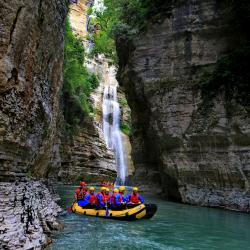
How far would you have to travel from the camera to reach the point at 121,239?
35.0ft

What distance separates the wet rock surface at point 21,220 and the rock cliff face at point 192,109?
9.94m

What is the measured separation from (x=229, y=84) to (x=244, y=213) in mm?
6452

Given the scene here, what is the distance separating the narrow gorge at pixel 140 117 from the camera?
9.09 m

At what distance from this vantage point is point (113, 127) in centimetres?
4181

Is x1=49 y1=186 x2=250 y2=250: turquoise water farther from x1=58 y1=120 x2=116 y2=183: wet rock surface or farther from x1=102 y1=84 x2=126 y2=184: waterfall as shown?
x1=102 y1=84 x2=126 y2=184: waterfall

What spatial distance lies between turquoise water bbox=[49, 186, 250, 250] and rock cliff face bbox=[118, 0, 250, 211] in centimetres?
243

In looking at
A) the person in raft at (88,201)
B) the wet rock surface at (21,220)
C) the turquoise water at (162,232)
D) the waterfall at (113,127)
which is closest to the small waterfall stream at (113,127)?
the waterfall at (113,127)

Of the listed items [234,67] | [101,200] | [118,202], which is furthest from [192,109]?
[101,200]

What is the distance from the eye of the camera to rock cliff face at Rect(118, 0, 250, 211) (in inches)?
697

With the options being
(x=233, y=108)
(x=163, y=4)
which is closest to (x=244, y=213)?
(x=233, y=108)

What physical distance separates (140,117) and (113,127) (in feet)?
54.7

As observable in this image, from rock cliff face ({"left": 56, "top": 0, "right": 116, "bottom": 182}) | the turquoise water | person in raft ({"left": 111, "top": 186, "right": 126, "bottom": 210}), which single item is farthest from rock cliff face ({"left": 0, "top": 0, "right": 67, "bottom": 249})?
rock cliff face ({"left": 56, "top": 0, "right": 116, "bottom": 182})

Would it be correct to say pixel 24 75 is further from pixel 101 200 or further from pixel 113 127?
pixel 113 127

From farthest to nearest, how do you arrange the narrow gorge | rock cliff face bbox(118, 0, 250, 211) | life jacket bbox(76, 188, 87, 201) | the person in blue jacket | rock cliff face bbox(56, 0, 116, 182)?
rock cliff face bbox(56, 0, 116, 182)
rock cliff face bbox(118, 0, 250, 211)
life jacket bbox(76, 188, 87, 201)
the person in blue jacket
the narrow gorge
